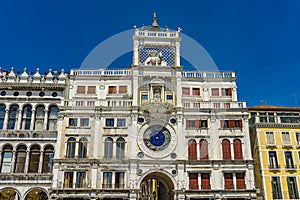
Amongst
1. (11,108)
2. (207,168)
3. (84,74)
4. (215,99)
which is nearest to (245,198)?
(207,168)

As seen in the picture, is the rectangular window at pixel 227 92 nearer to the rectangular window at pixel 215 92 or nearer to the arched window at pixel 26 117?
the rectangular window at pixel 215 92

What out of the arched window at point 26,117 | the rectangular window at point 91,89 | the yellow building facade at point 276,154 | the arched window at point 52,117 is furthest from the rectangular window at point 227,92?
the arched window at point 26,117

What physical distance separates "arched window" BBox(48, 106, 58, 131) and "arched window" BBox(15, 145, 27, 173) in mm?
4206

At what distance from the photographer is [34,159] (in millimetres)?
42969

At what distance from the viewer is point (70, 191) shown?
132 feet

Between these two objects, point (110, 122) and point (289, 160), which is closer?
point (110, 122)

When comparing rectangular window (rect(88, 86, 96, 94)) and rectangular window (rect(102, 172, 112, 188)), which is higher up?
rectangular window (rect(88, 86, 96, 94))

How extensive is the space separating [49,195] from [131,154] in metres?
10.8

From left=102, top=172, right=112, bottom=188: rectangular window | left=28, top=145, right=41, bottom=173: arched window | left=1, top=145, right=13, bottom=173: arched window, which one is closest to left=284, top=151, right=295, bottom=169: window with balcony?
left=102, top=172, right=112, bottom=188: rectangular window

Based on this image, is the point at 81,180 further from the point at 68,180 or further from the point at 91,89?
the point at 91,89

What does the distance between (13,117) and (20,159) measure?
19.1 ft

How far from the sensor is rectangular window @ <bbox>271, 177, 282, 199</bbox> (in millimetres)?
43075

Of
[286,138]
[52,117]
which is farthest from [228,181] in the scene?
[52,117]

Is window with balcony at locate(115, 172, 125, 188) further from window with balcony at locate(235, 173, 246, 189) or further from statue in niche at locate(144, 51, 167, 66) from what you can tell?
statue in niche at locate(144, 51, 167, 66)
